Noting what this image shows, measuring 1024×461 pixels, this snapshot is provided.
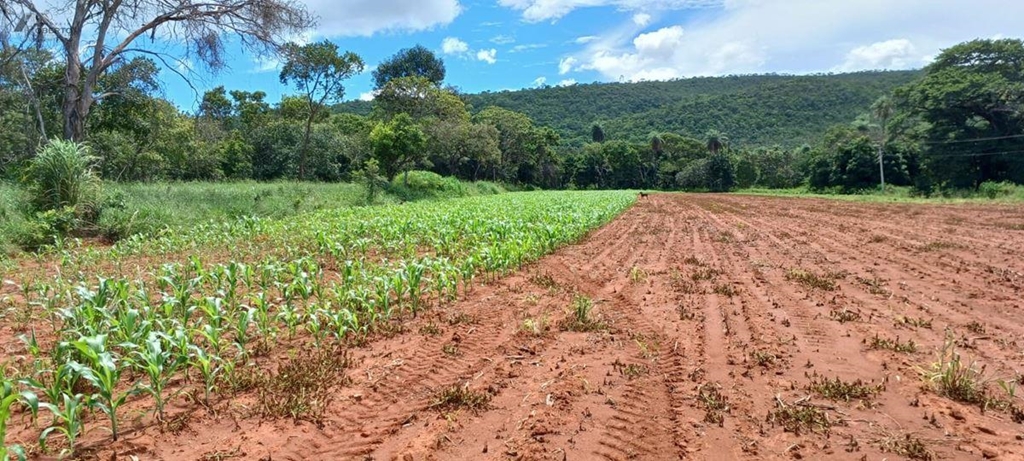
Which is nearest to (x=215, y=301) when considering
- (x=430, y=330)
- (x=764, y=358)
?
(x=430, y=330)

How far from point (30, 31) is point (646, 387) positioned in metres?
17.6

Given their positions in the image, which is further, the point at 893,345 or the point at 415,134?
the point at 415,134

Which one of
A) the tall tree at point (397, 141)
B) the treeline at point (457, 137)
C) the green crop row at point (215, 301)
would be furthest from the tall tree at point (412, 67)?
the green crop row at point (215, 301)

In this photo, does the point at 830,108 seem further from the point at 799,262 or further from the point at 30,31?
the point at 30,31

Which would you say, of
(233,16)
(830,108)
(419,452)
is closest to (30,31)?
(233,16)

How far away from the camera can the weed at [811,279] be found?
6.07 metres

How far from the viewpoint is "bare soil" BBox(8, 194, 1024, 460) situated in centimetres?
261

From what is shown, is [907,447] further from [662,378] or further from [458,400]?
[458,400]

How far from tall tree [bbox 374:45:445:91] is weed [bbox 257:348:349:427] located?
55470mm

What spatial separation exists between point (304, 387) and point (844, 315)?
484cm

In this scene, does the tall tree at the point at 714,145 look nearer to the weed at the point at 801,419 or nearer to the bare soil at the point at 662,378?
the bare soil at the point at 662,378

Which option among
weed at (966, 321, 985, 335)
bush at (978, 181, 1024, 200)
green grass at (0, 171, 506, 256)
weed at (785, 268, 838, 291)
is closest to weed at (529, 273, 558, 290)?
weed at (785, 268, 838, 291)

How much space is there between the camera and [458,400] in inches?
123

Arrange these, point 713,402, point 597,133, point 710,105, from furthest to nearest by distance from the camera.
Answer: point 710,105
point 597,133
point 713,402
